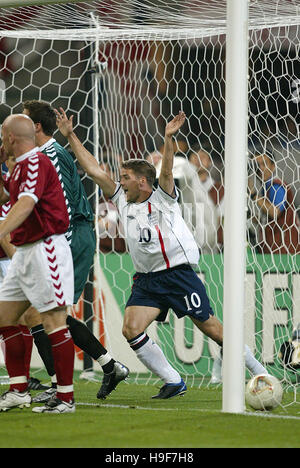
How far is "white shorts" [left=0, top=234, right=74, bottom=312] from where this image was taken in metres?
4.85

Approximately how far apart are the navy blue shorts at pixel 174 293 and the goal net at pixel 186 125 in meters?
0.86

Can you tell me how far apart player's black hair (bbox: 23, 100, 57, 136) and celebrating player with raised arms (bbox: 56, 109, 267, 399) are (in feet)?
A: 1.01

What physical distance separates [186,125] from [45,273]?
412cm

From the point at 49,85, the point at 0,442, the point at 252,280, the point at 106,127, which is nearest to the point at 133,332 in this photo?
the point at 252,280

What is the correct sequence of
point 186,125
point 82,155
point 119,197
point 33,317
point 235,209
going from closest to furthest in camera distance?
point 235,209, point 82,155, point 33,317, point 119,197, point 186,125

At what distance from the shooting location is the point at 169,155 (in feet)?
18.7

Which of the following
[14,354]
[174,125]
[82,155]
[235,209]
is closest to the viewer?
[235,209]

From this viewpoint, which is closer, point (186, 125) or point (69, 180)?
point (69, 180)

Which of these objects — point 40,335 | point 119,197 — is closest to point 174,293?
point 119,197

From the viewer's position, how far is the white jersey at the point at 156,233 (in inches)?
244

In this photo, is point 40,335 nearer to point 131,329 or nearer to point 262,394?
point 131,329

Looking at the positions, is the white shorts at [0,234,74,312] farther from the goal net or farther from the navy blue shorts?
the goal net

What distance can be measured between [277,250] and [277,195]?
43 centimetres

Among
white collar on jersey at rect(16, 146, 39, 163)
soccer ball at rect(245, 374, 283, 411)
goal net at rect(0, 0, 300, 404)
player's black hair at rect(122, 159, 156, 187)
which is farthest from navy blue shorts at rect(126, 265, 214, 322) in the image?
white collar on jersey at rect(16, 146, 39, 163)
